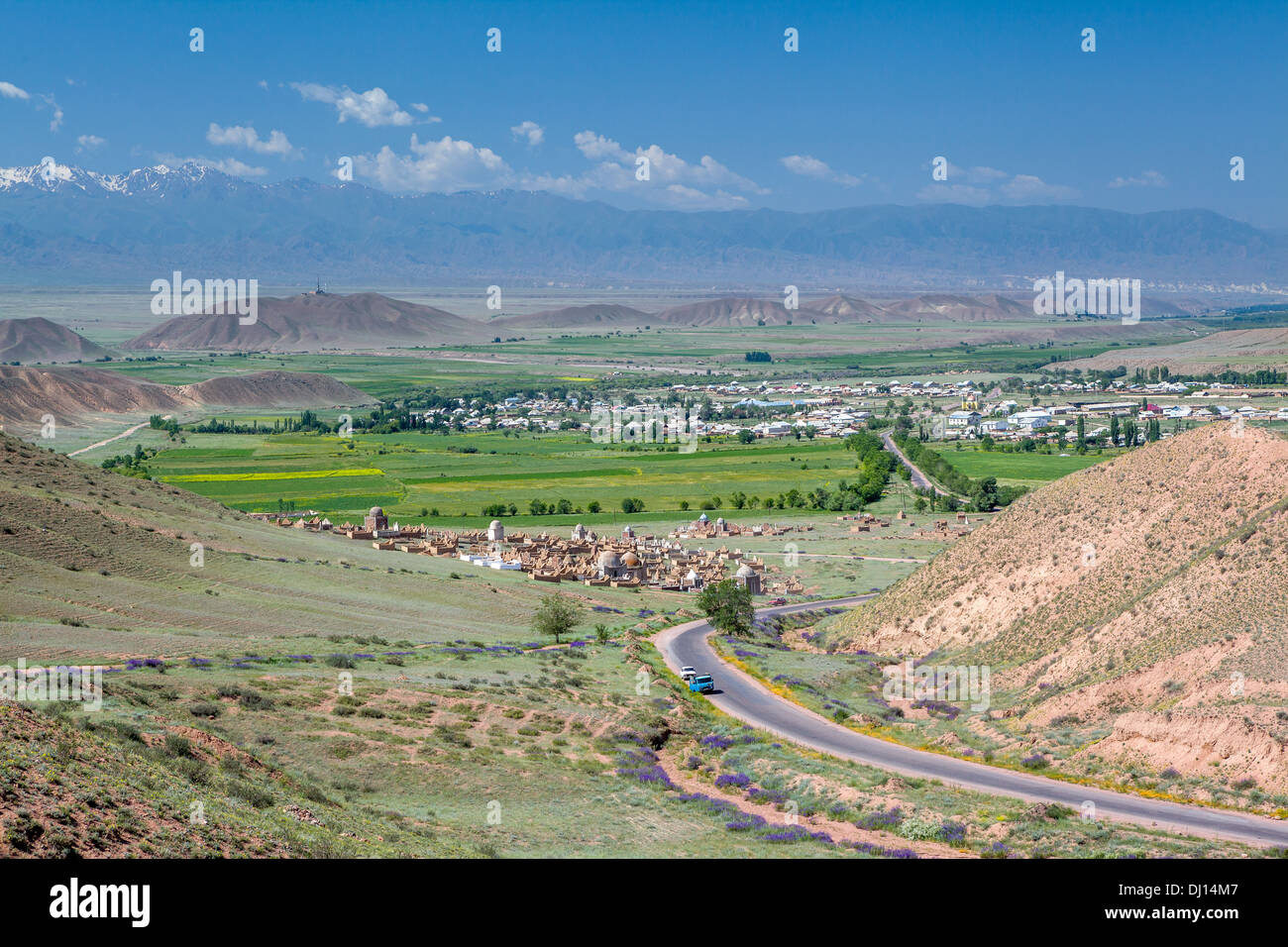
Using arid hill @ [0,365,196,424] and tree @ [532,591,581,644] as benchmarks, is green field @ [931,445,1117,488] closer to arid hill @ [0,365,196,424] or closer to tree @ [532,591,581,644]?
tree @ [532,591,581,644]

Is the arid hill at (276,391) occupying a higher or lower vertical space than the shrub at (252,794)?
higher

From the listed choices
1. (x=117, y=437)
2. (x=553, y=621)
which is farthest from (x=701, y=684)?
(x=117, y=437)

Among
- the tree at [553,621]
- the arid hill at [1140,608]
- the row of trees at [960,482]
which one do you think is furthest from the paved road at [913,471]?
the tree at [553,621]

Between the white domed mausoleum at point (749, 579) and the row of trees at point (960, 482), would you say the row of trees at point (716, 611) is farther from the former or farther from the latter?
the row of trees at point (960, 482)

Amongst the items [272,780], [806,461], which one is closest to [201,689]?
[272,780]
